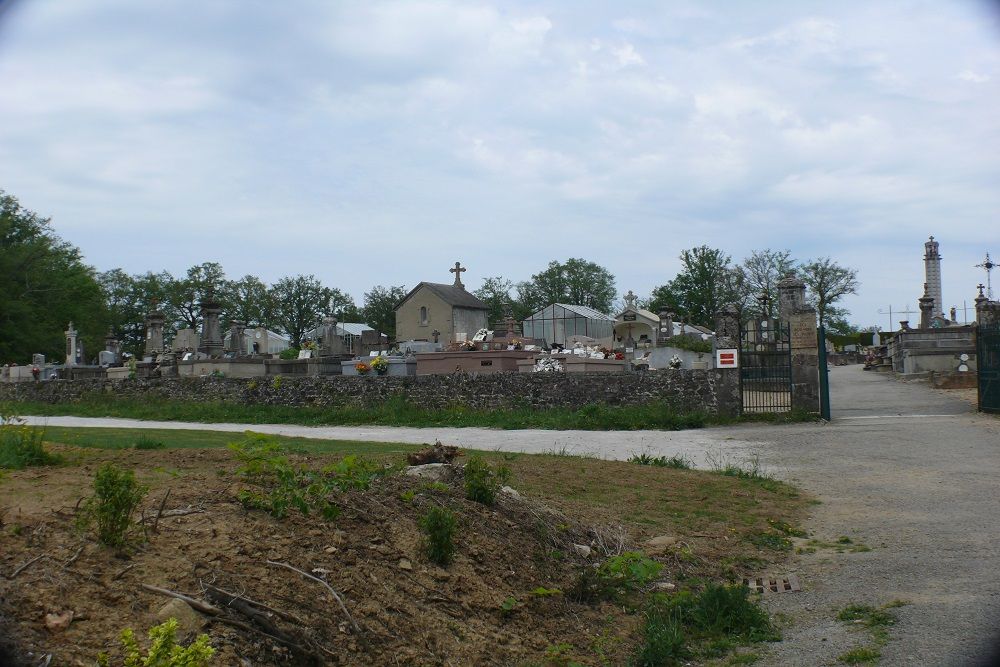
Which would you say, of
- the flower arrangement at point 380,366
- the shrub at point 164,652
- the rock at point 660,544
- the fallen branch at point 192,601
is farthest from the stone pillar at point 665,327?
the shrub at point 164,652

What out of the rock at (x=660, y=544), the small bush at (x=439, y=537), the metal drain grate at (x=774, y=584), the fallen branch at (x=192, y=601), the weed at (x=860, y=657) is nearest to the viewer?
the fallen branch at (x=192, y=601)

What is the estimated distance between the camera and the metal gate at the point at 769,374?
1984 cm

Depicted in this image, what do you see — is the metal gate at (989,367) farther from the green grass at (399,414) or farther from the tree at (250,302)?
the tree at (250,302)

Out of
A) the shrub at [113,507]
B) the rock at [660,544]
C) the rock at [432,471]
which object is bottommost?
the rock at [660,544]

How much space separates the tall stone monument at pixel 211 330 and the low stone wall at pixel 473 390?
517 cm

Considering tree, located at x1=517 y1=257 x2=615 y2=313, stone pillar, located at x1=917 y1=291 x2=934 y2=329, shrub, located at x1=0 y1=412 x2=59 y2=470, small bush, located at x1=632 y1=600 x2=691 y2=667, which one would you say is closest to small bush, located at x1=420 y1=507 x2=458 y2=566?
small bush, located at x1=632 y1=600 x2=691 y2=667

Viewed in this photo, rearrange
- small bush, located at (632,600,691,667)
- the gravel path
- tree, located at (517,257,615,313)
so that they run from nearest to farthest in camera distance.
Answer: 1. small bush, located at (632,600,691,667)
2. the gravel path
3. tree, located at (517,257,615,313)

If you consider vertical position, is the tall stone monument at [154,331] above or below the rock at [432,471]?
above

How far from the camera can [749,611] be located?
18.8 ft

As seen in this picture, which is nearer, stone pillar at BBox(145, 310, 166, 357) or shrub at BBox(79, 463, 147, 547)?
shrub at BBox(79, 463, 147, 547)

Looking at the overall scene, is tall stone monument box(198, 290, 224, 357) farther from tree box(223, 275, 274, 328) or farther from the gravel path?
tree box(223, 275, 274, 328)

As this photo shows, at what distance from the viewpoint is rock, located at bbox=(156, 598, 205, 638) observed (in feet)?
12.9

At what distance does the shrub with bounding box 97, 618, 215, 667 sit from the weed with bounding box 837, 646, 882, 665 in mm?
3589

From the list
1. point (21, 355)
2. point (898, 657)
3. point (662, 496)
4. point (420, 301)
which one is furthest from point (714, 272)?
point (898, 657)
